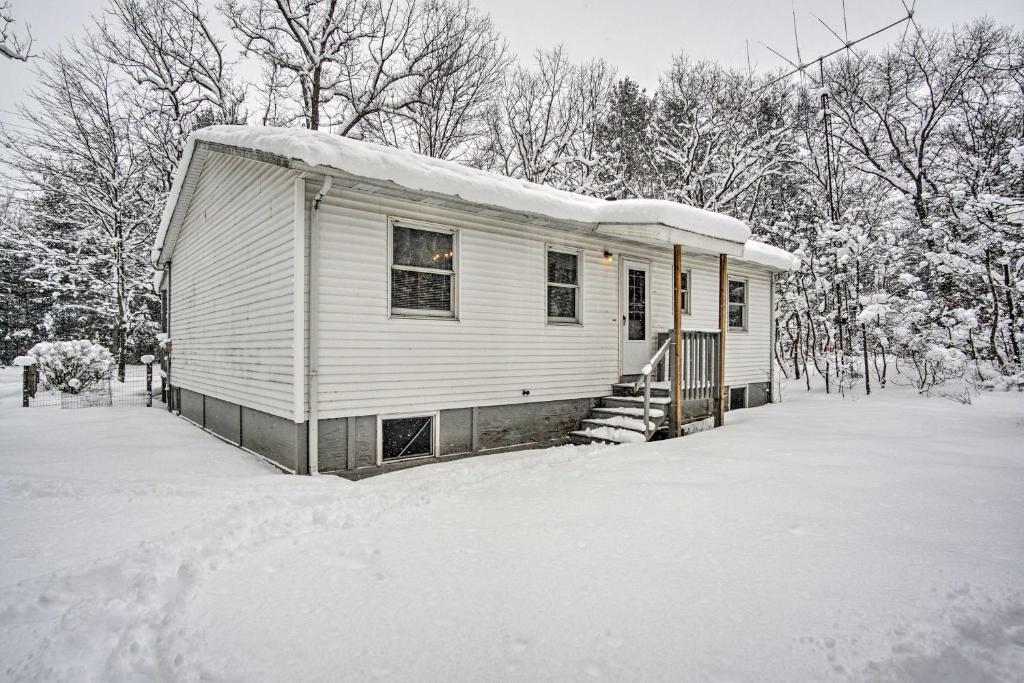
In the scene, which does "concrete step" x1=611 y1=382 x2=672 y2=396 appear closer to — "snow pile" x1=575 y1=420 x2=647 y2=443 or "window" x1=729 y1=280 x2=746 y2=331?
"snow pile" x1=575 y1=420 x2=647 y2=443

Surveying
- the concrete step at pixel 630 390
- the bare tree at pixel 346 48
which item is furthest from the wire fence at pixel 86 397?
the concrete step at pixel 630 390

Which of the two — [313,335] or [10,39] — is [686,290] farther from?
[10,39]

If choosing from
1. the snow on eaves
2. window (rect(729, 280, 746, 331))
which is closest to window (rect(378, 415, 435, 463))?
the snow on eaves

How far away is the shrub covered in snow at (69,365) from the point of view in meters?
11.8

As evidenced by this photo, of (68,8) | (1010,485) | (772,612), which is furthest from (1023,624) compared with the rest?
(68,8)

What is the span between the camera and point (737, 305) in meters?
11.0

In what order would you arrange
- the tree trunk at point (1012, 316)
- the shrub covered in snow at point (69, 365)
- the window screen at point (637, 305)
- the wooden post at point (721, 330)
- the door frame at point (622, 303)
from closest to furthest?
1. the wooden post at point (721, 330)
2. the door frame at point (622, 303)
3. the window screen at point (637, 305)
4. the tree trunk at point (1012, 316)
5. the shrub covered in snow at point (69, 365)

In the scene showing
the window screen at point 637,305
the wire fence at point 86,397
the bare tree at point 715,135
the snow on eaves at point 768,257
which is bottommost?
the wire fence at point 86,397

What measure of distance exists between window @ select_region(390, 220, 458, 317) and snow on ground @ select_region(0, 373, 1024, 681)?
223cm

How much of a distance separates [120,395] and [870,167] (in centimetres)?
2266

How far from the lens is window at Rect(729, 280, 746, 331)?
35.7 ft

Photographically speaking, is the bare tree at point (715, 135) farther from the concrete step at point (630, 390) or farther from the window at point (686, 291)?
the concrete step at point (630, 390)

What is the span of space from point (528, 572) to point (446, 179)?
14.4 feet

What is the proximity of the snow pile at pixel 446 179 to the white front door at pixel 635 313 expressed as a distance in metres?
1.55
